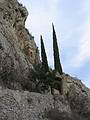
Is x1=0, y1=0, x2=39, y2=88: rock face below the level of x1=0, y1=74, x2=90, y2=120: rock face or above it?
above

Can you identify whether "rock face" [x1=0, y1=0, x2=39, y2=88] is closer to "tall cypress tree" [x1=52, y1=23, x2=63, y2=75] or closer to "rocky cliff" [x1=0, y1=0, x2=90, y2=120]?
"rocky cliff" [x1=0, y1=0, x2=90, y2=120]

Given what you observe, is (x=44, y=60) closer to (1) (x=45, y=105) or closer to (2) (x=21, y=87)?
(2) (x=21, y=87)

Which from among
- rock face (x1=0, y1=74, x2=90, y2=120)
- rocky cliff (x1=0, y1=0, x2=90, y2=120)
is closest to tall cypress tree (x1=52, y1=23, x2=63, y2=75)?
rocky cliff (x1=0, y1=0, x2=90, y2=120)

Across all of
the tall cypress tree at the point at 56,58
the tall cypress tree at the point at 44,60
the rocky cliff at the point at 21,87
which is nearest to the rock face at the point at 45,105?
the rocky cliff at the point at 21,87

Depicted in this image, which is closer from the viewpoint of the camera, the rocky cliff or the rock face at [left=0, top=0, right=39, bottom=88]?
the rocky cliff

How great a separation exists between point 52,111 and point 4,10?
12359 millimetres

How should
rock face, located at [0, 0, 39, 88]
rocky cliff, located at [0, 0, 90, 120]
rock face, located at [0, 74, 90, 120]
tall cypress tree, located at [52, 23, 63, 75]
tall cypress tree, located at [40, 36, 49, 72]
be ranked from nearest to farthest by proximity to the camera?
rock face, located at [0, 74, 90, 120]
rocky cliff, located at [0, 0, 90, 120]
rock face, located at [0, 0, 39, 88]
tall cypress tree, located at [40, 36, 49, 72]
tall cypress tree, located at [52, 23, 63, 75]

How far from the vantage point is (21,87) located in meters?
34.2

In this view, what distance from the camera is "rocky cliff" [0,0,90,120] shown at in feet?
96.5

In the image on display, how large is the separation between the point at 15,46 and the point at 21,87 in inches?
238

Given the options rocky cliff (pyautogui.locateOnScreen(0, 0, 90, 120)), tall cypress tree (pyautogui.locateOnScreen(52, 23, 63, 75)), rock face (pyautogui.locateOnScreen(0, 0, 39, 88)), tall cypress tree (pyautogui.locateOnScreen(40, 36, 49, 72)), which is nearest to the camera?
rocky cliff (pyautogui.locateOnScreen(0, 0, 90, 120))

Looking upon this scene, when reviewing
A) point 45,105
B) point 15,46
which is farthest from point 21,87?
point 15,46

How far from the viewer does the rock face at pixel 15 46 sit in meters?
33.8

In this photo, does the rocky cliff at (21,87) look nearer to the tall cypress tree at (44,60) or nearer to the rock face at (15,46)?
the rock face at (15,46)
